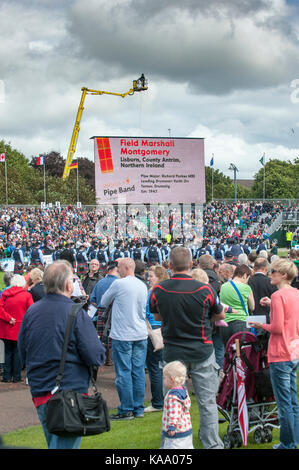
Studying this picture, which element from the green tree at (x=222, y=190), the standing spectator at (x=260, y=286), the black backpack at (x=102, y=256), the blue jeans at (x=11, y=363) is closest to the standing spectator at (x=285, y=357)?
the standing spectator at (x=260, y=286)

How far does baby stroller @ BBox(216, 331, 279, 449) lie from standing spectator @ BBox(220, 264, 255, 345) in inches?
45.8

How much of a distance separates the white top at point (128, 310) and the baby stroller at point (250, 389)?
53.0 inches

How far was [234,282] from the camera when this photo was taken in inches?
266

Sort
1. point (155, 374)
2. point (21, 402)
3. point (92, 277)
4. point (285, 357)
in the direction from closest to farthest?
point (285, 357)
point (155, 374)
point (21, 402)
point (92, 277)

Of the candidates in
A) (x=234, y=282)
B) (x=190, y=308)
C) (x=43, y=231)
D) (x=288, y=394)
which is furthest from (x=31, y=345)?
(x=43, y=231)

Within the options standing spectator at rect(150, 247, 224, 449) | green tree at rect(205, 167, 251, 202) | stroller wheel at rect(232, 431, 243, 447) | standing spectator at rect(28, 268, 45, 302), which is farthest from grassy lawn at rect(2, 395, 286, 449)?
green tree at rect(205, 167, 251, 202)

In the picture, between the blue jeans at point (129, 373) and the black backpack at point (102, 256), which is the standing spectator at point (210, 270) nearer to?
the blue jeans at point (129, 373)

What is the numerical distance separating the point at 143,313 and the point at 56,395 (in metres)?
3.03

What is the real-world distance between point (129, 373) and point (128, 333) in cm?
46

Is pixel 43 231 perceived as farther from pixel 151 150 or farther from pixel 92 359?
pixel 92 359

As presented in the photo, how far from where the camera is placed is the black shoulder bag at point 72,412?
3.63 meters

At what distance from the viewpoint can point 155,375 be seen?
22.9 ft

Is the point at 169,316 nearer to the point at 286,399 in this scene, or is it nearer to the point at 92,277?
the point at 286,399

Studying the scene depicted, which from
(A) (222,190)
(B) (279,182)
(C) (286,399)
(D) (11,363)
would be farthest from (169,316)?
(A) (222,190)
